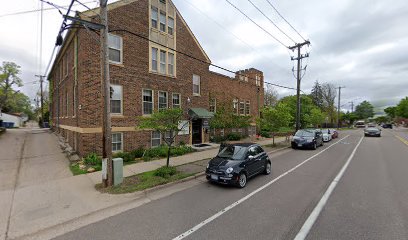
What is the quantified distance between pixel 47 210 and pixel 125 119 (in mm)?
7750

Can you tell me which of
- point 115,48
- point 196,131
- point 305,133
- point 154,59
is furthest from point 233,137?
point 115,48

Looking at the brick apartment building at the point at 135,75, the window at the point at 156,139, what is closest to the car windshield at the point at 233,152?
the brick apartment building at the point at 135,75

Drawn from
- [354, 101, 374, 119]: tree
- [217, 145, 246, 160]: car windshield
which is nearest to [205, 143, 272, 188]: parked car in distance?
[217, 145, 246, 160]: car windshield

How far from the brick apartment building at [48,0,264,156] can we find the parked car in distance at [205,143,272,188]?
5.46 meters

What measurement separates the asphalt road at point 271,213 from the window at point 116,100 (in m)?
7.66

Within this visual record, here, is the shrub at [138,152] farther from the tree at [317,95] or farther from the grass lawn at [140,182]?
the tree at [317,95]

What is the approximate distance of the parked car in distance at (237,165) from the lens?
7.27m

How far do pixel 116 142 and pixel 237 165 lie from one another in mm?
8378

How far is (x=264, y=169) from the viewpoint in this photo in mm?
9164

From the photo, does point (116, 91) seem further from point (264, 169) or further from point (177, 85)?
point (264, 169)

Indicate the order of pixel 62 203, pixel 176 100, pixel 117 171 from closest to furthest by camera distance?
pixel 62 203, pixel 117 171, pixel 176 100

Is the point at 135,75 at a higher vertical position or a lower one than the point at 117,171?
higher

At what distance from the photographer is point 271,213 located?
528 cm

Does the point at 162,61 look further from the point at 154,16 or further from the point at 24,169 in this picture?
the point at 24,169
